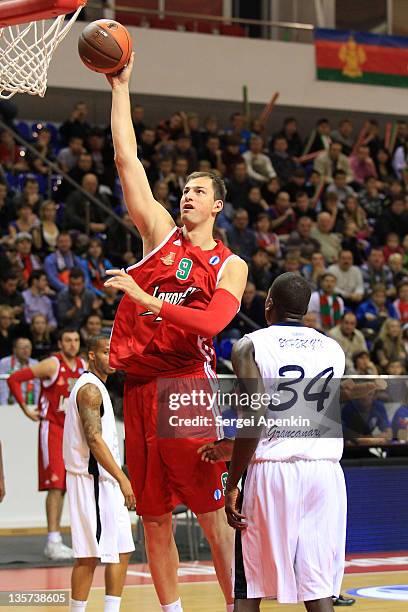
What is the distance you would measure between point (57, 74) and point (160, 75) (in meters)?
1.82

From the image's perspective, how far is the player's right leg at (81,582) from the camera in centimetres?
612

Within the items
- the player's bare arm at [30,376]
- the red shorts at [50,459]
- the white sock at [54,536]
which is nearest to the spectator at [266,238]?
the player's bare arm at [30,376]

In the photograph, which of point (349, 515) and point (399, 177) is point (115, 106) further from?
point (399, 177)

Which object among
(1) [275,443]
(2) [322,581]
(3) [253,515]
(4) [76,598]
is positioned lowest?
(4) [76,598]

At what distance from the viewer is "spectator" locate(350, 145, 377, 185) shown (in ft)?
59.3

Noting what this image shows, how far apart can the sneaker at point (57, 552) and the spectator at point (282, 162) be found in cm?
883

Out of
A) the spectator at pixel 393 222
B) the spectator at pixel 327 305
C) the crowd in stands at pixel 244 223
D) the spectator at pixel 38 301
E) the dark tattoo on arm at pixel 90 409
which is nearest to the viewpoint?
the dark tattoo on arm at pixel 90 409

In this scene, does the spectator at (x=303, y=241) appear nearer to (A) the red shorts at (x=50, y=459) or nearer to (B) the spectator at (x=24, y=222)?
(B) the spectator at (x=24, y=222)

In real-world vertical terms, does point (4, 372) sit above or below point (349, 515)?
above

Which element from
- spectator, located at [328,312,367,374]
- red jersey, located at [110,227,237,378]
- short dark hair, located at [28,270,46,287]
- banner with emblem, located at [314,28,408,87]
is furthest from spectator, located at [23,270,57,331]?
banner with emblem, located at [314,28,408,87]

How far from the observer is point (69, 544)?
1075 cm

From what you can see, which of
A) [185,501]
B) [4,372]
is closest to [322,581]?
[185,501]

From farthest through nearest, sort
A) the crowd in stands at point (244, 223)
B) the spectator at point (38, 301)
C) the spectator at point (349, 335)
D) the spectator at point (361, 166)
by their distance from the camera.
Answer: the spectator at point (361, 166) → the spectator at point (349, 335) → the crowd in stands at point (244, 223) → the spectator at point (38, 301)

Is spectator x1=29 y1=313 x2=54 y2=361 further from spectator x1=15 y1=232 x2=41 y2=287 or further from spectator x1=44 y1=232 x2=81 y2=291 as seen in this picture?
spectator x1=15 y1=232 x2=41 y2=287
